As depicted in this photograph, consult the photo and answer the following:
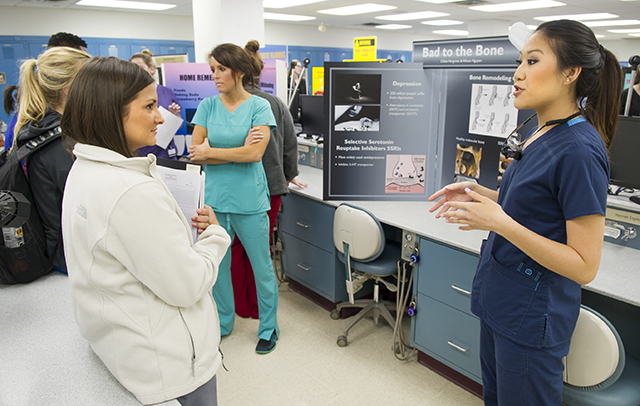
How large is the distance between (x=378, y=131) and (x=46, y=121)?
1.55 m

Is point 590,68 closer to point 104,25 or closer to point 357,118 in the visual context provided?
point 357,118

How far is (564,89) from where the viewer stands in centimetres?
112

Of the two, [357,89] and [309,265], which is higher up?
[357,89]

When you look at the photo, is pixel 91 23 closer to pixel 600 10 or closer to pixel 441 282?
pixel 441 282

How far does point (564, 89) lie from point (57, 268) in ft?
5.61

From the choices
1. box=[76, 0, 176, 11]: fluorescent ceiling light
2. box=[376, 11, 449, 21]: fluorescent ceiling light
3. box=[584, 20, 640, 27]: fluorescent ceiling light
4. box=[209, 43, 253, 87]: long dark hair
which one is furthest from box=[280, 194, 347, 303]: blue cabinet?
box=[584, 20, 640, 27]: fluorescent ceiling light

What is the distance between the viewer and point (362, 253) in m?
2.34

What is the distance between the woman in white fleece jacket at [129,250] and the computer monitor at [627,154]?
2.04 m

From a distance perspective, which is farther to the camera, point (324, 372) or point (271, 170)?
point (271, 170)

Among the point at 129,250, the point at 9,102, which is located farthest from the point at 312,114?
the point at 129,250

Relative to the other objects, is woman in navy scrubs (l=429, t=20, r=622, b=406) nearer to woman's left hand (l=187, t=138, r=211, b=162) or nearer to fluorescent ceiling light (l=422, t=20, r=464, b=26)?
woman's left hand (l=187, t=138, r=211, b=162)

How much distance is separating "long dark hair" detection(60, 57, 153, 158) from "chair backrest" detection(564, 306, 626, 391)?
1.37 m

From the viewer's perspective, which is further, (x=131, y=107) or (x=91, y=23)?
(x=91, y=23)

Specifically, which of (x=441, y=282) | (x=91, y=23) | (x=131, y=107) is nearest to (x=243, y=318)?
(x=441, y=282)
